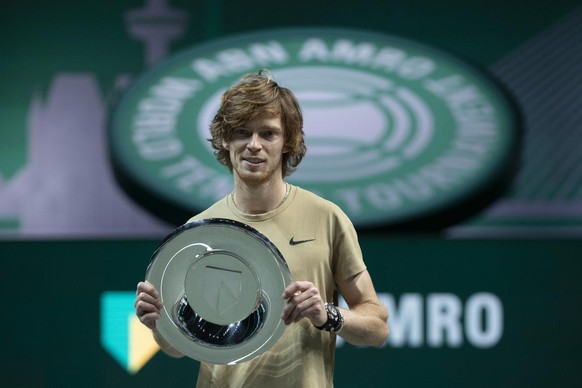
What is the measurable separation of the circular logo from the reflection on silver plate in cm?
222

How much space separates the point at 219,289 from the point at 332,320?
0.24m

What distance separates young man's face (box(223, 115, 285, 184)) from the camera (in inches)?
77.5

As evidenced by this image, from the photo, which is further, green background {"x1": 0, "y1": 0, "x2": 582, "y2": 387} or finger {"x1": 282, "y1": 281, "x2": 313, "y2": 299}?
green background {"x1": 0, "y1": 0, "x2": 582, "y2": 387}

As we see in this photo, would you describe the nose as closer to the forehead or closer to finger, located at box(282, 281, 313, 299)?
the forehead

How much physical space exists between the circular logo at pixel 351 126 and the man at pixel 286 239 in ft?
6.83

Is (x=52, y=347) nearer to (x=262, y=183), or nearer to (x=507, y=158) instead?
(x=507, y=158)

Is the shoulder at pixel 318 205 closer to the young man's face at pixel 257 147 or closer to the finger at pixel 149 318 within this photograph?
the young man's face at pixel 257 147

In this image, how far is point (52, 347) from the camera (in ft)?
13.8

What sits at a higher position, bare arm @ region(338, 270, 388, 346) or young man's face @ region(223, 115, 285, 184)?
young man's face @ region(223, 115, 285, 184)

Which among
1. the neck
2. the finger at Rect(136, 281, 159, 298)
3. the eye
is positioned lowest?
the finger at Rect(136, 281, 159, 298)

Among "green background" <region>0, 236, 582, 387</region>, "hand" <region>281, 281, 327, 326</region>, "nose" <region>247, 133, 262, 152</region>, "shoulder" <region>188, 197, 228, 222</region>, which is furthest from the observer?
"green background" <region>0, 236, 582, 387</region>

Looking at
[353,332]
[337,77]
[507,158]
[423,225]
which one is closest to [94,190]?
[337,77]

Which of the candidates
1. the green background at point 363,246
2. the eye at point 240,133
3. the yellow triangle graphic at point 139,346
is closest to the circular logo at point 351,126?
the green background at point 363,246

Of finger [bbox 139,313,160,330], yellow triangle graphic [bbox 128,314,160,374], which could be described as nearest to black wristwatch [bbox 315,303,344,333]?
finger [bbox 139,313,160,330]
